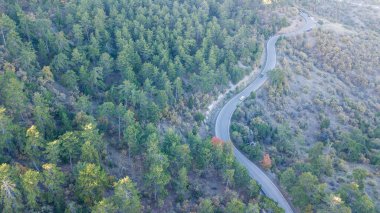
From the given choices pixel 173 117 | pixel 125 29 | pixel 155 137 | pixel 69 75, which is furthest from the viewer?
pixel 125 29

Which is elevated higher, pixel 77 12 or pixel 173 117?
pixel 77 12

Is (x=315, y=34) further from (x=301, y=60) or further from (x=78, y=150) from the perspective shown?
(x=78, y=150)

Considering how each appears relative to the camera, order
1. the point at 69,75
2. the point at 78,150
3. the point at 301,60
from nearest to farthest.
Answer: the point at 78,150
the point at 69,75
the point at 301,60

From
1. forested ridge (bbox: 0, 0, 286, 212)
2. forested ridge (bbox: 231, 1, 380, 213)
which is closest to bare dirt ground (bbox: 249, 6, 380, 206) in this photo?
forested ridge (bbox: 231, 1, 380, 213)

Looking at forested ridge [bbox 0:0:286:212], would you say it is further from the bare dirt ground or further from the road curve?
the bare dirt ground

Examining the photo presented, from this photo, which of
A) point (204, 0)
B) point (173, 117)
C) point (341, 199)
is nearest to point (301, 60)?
point (204, 0)

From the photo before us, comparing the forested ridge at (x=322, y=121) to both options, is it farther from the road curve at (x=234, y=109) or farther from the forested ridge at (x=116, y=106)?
the forested ridge at (x=116, y=106)
